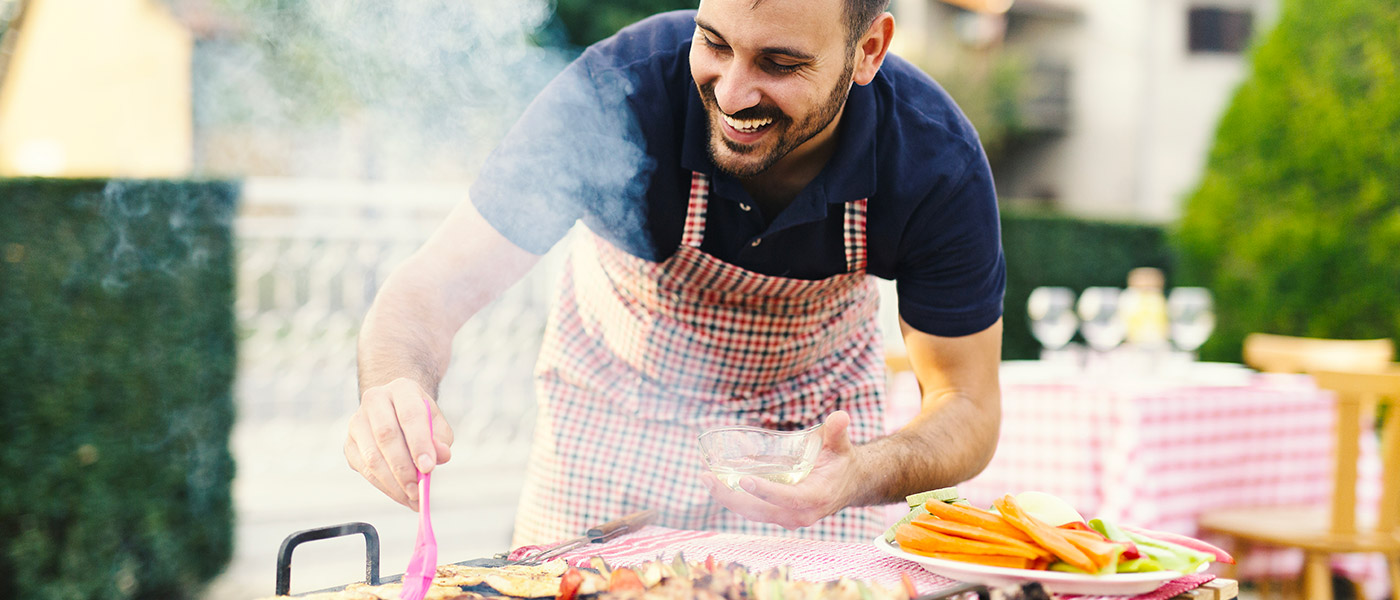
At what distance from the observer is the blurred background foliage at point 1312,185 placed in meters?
6.43

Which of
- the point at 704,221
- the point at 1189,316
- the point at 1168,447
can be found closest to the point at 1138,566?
the point at 704,221

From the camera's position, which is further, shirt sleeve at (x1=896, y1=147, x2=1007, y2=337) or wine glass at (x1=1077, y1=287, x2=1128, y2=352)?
wine glass at (x1=1077, y1=287, x2=1128, y2=352)

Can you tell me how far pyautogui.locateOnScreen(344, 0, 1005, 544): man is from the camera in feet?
5.62

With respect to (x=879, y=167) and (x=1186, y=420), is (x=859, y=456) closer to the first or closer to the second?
(x=879, y=167)

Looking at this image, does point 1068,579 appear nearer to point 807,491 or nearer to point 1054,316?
point 807,491

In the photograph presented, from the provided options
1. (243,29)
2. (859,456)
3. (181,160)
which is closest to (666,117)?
(859,456)

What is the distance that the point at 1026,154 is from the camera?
21.1 metres

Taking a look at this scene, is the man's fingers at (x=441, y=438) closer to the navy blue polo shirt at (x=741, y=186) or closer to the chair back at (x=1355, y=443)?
the navy blue polo shirt at (x=741, y=186)

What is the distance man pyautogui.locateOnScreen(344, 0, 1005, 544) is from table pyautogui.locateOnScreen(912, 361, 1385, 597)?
4.89 ft

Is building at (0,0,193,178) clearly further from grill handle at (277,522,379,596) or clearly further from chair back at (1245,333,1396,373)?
chair back at (1245,333,1396,373)

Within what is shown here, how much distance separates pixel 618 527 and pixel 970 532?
584mm

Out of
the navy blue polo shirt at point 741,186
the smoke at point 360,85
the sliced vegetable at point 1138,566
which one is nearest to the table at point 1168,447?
the navy blue polo shirt at point 741,186

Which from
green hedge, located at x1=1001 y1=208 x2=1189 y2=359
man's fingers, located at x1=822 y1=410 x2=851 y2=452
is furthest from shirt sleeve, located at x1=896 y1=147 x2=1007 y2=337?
green hedge, located at x1=1001 y1=208 x2=1189 y2=359

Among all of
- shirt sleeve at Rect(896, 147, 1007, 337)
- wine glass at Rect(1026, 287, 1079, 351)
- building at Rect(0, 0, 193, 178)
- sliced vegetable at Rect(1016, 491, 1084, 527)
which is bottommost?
sliced vegetable at Rect(1016, 491, 1084, 527)
